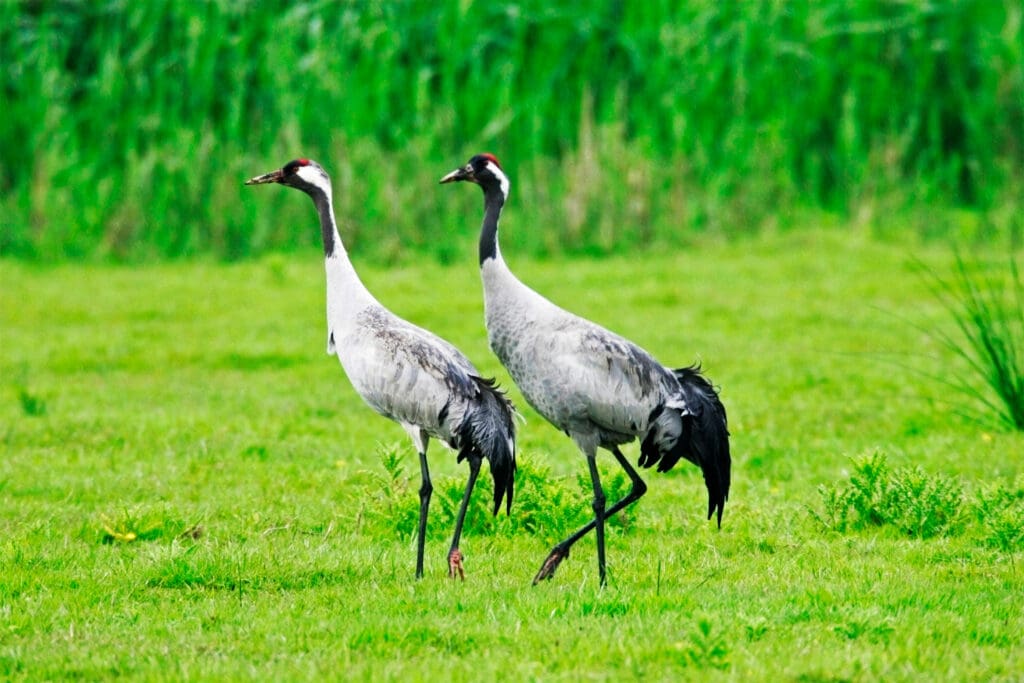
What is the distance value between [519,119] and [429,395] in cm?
975

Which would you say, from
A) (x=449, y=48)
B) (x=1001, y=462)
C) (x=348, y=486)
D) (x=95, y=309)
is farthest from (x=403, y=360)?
(x=449, y=48)

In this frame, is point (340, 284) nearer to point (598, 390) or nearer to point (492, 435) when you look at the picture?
point (492, 435)

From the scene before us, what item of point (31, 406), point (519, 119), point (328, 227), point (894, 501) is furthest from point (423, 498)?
point (519, 119)

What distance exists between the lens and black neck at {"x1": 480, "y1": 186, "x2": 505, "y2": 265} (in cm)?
689

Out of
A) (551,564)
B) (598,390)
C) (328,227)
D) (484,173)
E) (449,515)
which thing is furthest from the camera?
(449,515)

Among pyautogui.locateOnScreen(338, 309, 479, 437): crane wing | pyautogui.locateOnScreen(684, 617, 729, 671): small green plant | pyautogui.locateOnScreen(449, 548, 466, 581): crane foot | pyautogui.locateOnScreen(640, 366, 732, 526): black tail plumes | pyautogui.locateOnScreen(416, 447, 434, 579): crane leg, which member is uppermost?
pyautogui.locateOnScreen(338, 309, 479, 437): crane wing

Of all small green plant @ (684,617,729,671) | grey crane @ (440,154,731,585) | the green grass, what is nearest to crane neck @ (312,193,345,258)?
grey crane @ (440,154,731,585)

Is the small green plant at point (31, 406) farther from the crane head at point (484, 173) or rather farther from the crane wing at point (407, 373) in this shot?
the crane head at point (484, 173)

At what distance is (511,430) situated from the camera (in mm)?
6820

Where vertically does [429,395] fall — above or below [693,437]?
above

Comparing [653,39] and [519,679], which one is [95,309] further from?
[519,679]

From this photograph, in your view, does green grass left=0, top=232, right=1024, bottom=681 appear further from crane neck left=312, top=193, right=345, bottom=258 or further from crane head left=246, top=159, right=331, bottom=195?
crane head left=246, top=159, right=331, bottom=195

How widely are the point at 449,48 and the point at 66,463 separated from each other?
8518 mm

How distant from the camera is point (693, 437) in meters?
6.69
